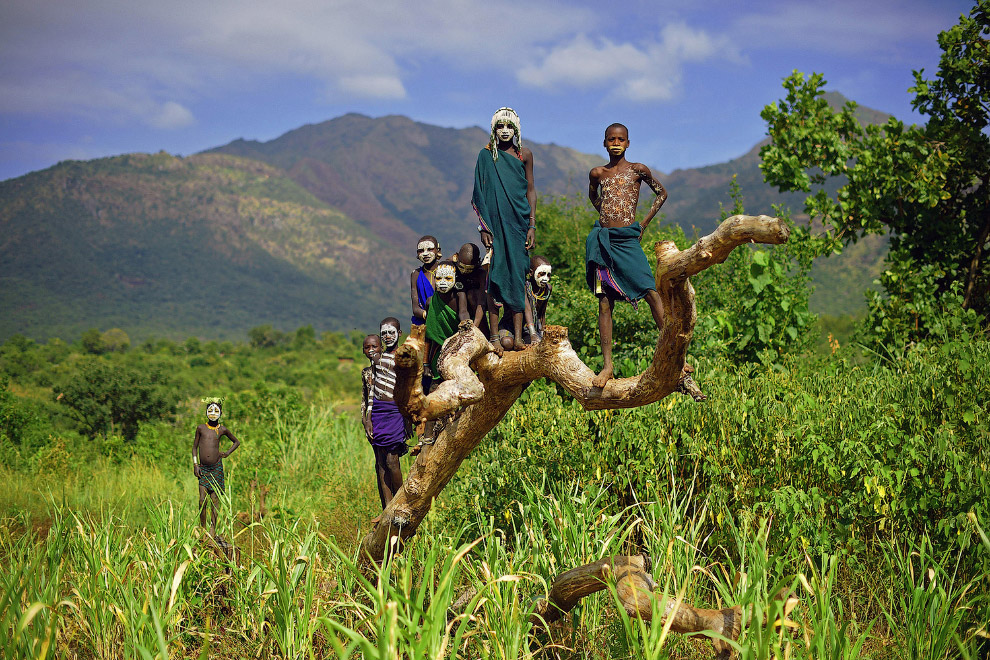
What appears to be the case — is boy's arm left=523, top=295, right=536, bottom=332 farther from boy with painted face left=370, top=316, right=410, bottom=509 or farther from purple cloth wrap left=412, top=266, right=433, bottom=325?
boy with painted face left=370, top=316, right=410, bottom=509

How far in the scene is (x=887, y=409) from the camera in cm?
607

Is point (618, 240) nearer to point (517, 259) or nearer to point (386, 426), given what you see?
point (517, 259)

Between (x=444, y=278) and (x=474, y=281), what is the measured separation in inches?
8.1

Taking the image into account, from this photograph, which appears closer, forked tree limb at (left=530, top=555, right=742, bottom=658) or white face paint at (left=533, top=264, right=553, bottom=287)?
forked tree limb at (left=530, top=555, right=742, bottom=658)

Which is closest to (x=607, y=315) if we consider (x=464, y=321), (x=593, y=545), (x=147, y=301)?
(x=464, y=321)

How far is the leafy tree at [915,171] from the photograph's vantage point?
10078mm

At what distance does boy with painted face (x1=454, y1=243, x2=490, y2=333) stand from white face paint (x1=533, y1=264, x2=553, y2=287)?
0.30 m

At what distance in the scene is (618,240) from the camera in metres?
3.74

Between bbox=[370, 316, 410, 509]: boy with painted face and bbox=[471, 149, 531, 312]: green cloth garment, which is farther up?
bbox=[471, 149, 531, 312]: green cloth garment

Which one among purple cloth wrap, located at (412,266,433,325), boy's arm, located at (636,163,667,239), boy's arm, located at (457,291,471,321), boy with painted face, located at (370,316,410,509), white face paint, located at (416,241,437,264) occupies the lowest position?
boy with painted face, located at (370,316,410,509)

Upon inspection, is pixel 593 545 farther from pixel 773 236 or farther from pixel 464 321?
pixel 773 236

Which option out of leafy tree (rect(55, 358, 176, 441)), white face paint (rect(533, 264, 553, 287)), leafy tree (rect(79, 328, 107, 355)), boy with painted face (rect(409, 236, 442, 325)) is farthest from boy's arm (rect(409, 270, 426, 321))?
leafy tree (rect(79, 328, 107, 355))

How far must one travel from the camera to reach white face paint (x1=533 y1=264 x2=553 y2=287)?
3.85 m

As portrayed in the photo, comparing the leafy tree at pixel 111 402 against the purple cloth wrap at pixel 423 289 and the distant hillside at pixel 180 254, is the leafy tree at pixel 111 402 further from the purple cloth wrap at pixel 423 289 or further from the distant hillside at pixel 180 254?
the distant hillside at pixel 180 254
